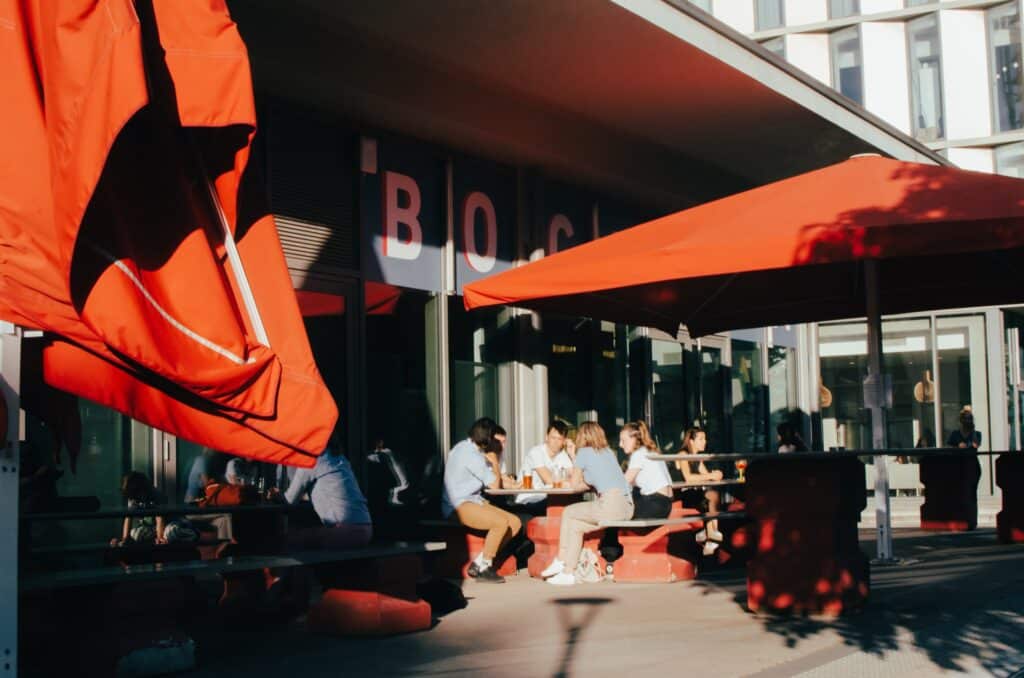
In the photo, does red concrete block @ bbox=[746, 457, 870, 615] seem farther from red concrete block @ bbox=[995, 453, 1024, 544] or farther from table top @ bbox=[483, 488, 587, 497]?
red concrete block @ bbox=[995, 453, 1024, 544]

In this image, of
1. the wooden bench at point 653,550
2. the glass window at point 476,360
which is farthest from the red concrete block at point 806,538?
the glass window at point 476,360

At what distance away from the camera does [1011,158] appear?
33469mm

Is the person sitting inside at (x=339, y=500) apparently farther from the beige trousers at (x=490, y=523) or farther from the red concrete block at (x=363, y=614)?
the beige trousers at (x=490, y=523)

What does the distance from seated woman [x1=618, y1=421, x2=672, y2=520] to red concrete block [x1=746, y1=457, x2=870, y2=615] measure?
8.90 ft

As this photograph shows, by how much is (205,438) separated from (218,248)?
2.44 ft

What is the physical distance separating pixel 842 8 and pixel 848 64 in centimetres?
159

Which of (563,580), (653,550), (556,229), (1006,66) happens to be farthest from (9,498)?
(1006,66)

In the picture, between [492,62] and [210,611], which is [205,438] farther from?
[492,62]

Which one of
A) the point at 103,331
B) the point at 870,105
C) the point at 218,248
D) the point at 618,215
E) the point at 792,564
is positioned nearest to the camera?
the point at 103,331

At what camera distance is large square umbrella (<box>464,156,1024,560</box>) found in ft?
26.4

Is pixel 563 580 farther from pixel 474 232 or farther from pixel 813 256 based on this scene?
pixel 474 232

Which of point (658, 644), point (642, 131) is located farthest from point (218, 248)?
point (642, 131)

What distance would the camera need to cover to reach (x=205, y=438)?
16.5 ft

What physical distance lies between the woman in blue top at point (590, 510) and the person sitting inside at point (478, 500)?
0.51 meters
